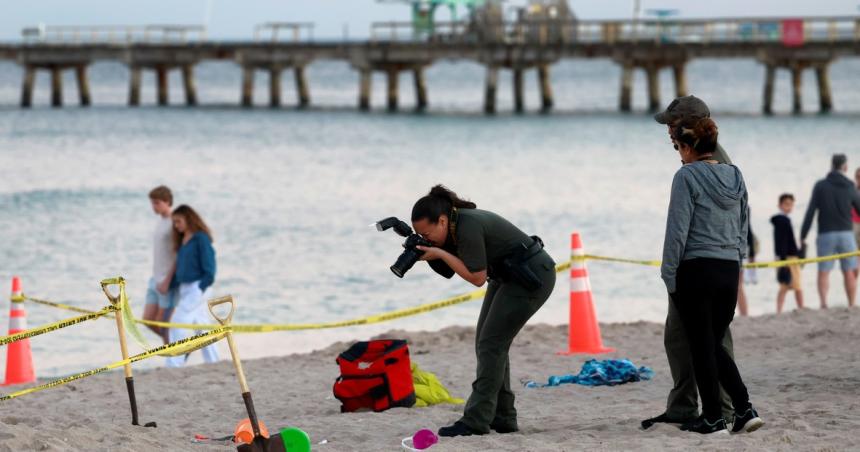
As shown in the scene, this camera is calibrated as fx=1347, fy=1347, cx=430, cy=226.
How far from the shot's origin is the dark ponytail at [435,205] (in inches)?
243

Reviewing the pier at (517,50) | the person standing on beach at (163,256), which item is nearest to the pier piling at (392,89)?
the pier at (517,50)

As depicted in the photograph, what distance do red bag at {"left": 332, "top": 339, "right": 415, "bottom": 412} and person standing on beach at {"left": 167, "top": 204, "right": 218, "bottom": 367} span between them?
246cm

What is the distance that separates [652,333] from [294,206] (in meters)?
17.7

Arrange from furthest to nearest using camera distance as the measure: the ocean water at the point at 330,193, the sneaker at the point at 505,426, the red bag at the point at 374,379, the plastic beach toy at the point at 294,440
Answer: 1. the ocean water at the point at 330,193
2. the red bag at the point at 374,379
3. the sneaker at the point at 505,426
4. the plastic beach toy at the point at 294,440

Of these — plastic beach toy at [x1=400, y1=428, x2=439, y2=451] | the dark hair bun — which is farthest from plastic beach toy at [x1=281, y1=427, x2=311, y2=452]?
the dark hair bun

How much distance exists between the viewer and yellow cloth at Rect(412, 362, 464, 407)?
26.5 feet

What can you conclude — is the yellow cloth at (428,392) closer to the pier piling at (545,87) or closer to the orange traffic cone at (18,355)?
the orange traffic cone at (18,355)

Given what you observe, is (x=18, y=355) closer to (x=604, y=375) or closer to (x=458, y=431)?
(x=604, y=375)

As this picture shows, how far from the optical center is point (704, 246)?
19.8 feet

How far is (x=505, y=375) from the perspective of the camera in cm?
675

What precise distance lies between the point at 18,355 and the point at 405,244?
16.8ft

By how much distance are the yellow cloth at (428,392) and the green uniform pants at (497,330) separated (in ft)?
4.43

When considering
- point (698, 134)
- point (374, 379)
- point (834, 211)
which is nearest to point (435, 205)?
point (698, 134)

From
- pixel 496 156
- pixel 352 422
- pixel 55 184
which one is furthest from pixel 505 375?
pixel 496 156
